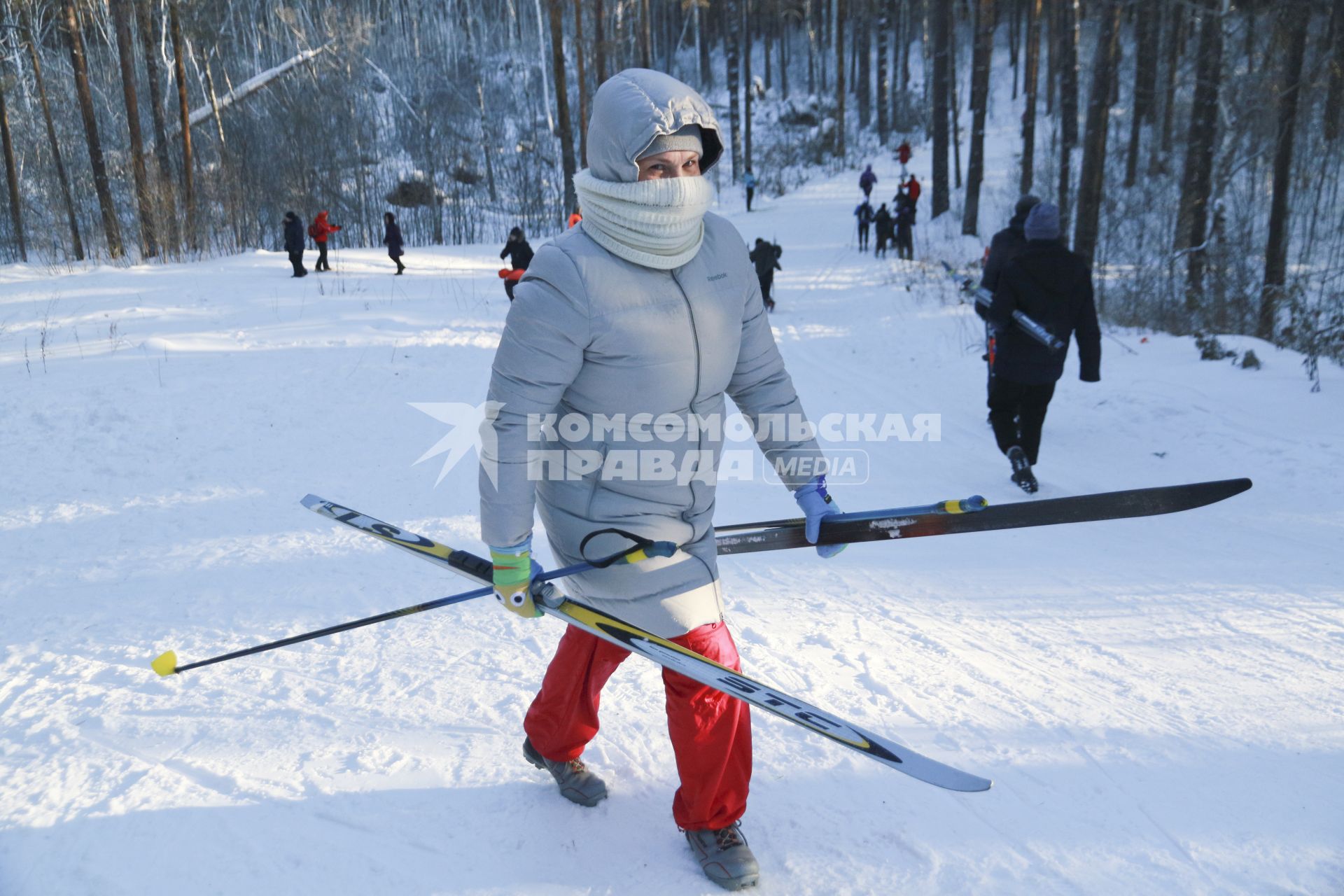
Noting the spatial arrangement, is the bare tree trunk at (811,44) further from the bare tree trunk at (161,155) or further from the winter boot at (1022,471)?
the winter boot at (1022,471)

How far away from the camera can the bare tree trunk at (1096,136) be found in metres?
10.8

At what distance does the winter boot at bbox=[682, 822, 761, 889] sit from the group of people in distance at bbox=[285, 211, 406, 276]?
12.4 metres

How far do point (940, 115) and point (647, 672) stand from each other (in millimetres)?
19767

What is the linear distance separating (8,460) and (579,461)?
5574mm

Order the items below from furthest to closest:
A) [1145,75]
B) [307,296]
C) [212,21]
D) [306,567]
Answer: [212,21]
[1145,75]
[307,296]
[306,567]

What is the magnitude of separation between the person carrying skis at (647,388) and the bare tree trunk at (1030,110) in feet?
47.3

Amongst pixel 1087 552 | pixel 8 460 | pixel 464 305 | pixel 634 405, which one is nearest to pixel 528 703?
pixel 634 405

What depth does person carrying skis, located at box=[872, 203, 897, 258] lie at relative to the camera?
17.1 meters

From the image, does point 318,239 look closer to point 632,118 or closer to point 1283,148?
point 632,118

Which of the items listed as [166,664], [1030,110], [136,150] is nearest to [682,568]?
[166,664]

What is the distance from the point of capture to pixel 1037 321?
5234 mm

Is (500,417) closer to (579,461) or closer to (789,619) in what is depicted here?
(579,461)

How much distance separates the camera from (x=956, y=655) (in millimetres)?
3381

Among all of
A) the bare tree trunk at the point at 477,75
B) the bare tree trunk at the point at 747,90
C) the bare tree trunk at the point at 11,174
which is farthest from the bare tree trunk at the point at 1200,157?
the bare tree trunk at the point at 11,174
